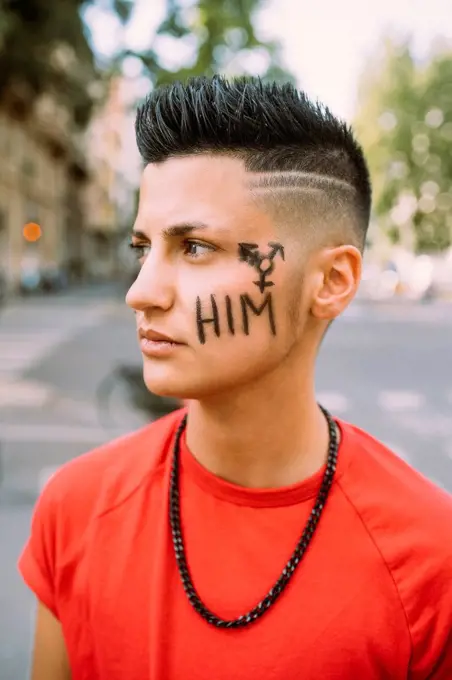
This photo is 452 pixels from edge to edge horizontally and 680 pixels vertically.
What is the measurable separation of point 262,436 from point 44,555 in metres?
0.48

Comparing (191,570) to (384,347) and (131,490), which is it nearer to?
(131,490)

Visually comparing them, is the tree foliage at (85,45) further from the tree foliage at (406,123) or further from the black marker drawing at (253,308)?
the tree foliage at (406,123)

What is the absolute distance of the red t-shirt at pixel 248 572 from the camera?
3.79 ft

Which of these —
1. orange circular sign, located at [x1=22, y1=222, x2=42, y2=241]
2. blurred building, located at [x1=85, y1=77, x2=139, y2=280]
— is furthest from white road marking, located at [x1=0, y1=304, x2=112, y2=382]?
blurred building, located at [x1=85, y1=77, x2=139, y2=280]

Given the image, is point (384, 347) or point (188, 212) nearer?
point (188, 212)

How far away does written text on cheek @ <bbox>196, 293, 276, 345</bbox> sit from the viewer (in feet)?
4.09

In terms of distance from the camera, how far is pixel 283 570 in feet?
A: 3.97

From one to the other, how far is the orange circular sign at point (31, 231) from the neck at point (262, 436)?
3045cm

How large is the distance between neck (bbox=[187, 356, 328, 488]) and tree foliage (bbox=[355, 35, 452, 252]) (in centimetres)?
2893

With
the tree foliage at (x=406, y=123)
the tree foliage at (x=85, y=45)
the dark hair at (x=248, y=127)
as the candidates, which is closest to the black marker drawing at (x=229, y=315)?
the dark hair at (x=248, y=127)

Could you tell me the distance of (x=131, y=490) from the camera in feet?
4.45

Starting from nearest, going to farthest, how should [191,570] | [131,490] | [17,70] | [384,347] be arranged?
[191,570]
[131,490]
[17,70]
[384,347]

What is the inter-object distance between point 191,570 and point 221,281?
20.6 inches

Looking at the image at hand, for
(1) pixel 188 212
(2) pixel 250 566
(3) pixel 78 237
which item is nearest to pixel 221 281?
(1) pixel 188 212
